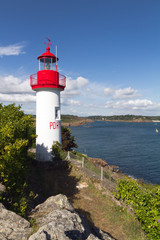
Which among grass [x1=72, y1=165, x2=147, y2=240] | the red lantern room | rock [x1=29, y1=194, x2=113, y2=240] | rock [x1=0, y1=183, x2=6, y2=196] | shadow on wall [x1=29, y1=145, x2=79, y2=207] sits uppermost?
the red lantern room

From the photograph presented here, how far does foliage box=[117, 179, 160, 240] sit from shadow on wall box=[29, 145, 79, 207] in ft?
13.3

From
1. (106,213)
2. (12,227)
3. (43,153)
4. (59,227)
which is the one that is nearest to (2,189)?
(12,227)

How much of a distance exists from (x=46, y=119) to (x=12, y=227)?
11.1 metres

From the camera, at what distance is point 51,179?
1434 centimetres

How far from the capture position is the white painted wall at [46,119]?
52.6 ft

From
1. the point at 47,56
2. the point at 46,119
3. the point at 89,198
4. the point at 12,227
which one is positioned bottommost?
the point at 89,198

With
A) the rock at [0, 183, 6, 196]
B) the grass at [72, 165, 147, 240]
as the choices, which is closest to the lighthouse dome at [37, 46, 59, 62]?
the grass at [72, 165, 147, 240]

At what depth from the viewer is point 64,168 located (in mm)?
15664

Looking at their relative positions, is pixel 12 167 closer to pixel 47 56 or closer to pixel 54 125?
pixel 54 125

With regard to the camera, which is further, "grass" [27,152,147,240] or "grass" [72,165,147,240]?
"grass" [27,152,147,240]

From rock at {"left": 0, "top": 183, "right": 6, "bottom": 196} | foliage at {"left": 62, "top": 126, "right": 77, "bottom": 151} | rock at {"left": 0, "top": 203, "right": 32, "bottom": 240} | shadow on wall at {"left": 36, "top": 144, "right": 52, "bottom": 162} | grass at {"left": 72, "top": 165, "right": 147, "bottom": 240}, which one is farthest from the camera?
foliage at {"left": 62, "top": 126, "right": 77, "bottom": 151}

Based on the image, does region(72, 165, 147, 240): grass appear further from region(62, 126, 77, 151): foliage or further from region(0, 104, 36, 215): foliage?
region(62, 126, 77, 151): foliage

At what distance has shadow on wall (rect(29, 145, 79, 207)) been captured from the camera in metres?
12.5

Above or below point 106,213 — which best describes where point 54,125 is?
above
